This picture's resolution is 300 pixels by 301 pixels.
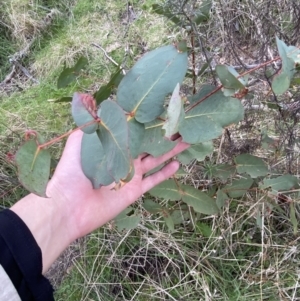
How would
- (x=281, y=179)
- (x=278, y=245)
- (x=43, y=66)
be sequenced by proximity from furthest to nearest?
(x=43, y=66), (x=278, y=245), (x=281, y=179)

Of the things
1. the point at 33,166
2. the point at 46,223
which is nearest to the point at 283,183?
the point at 46,223

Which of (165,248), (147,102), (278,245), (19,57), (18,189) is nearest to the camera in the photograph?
(147,102)

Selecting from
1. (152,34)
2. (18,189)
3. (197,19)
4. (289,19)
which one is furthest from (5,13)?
(197,19)

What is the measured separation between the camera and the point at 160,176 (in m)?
0.93

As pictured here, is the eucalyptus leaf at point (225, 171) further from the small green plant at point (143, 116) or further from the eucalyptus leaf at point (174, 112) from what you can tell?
the eucalyptus leaf at point (174, 112)

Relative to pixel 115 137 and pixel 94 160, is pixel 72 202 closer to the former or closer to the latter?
pixel 94 160

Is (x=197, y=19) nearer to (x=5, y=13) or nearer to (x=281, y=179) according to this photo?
(x=281, y=179)

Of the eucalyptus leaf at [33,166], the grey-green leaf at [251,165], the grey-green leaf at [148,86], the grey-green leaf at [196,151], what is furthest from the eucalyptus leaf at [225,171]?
the eucalyptus leaf at [33,166]

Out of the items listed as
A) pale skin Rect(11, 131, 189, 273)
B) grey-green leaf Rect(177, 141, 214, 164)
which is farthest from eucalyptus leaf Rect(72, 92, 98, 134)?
grey-green leaf Rect(177, 141, 214, 164)

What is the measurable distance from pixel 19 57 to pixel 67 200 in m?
1.91

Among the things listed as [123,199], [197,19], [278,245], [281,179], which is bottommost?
[278,245]

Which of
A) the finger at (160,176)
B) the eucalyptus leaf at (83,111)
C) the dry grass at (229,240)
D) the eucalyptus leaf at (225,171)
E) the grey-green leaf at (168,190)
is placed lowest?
the dry grass at (229,240)

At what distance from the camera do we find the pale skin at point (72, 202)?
841 mm

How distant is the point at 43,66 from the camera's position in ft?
7.95
